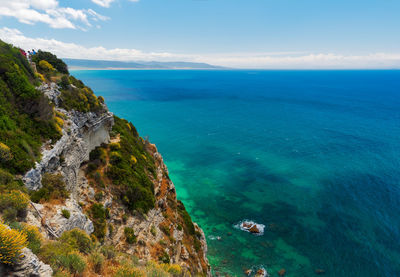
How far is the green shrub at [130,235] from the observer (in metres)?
22.1

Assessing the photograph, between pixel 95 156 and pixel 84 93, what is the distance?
29.7 ft

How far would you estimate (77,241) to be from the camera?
12.7 m

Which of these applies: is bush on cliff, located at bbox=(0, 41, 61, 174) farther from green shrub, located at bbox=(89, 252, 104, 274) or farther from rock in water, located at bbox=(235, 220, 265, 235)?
rock in water, located at bbox=(235, 220, 265, 235)

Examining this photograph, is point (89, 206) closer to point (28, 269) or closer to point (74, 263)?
point (74, 263)

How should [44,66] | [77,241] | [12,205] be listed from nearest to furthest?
[12,205]
[77,241]
[44,66]

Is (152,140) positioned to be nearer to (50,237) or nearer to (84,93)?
(84,93)

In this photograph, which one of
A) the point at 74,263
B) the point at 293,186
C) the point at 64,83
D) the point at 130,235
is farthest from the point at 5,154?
the point at 293,186

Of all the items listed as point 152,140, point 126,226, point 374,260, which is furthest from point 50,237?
point 152,140

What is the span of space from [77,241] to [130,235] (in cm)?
1055

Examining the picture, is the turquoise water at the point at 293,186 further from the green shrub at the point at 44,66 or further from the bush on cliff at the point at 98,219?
the green shrub at the point at 44,66

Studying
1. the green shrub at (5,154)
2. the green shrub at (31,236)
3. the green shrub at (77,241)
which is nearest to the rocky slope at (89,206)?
the green shrub at (77,241)

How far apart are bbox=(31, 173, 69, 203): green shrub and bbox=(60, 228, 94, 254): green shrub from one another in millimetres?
4095

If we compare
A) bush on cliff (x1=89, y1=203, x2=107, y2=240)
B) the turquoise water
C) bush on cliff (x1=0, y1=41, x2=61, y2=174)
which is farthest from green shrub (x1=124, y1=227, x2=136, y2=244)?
the turquoise water

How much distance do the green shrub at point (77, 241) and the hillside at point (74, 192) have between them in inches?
2.4
